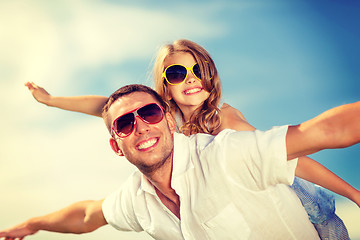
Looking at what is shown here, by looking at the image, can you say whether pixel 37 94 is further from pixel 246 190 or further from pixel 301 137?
pixel 301 137

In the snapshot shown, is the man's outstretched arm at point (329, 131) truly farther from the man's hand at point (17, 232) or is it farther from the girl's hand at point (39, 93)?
the girl's hand at point (39, 93)

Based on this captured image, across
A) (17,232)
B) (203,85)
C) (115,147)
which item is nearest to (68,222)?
(17,232)

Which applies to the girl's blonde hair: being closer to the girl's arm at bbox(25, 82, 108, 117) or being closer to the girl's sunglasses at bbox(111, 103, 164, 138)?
the girl's arm at bbox(25, 82, 108, 117)

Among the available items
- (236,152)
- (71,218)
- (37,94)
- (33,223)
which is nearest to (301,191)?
(236,152)

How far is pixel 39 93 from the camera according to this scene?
5.98 metres

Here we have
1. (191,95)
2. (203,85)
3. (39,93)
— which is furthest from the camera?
(39,93)

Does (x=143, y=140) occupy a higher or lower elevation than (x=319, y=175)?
higher

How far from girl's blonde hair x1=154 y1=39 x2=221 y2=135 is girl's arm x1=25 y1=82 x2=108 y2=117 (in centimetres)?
91

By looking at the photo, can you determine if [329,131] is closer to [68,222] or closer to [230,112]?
[230,112]

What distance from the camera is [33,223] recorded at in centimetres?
465

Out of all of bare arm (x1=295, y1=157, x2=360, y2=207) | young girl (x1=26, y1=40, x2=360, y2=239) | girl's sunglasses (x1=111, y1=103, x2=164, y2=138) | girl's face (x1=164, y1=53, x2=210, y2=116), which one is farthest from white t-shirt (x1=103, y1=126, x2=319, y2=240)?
girl's face (x1=164, y1=53, x2=210, y2=116)

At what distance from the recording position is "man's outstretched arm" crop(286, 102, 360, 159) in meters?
2.29

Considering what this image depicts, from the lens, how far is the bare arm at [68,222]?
4.41 meters

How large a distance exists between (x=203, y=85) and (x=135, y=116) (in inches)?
75.6
